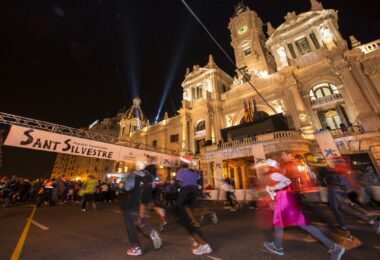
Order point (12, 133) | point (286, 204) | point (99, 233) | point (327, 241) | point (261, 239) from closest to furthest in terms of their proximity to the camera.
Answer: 1. point (327, 241)
2. point (286, 204)
3. point (261, 239)
4. point (99, 233)
5. point (12, 133)

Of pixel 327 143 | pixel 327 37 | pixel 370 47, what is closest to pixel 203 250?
pixel 327 143

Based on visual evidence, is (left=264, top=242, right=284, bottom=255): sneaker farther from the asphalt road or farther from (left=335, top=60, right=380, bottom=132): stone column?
(left=335, top=60, right=380, bottom=132): stone column

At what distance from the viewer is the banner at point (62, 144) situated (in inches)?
371

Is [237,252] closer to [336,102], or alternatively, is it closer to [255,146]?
[255,146]

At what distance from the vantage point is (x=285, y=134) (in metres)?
16.0

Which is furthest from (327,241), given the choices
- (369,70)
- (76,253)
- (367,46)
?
(367,46)

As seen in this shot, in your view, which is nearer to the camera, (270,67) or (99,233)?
(99,233)

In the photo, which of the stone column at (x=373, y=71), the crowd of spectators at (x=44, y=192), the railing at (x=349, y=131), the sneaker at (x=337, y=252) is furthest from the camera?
the stone column at (x=373, y=71)

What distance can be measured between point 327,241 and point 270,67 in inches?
1161

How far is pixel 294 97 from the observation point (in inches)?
733

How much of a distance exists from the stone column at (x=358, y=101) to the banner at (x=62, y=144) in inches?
707

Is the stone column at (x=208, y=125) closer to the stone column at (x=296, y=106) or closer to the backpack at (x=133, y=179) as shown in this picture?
the stone column at (x=296, y=106)

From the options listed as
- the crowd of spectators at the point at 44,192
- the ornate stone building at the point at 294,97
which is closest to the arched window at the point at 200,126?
the ornate stone building at the point at 294,97

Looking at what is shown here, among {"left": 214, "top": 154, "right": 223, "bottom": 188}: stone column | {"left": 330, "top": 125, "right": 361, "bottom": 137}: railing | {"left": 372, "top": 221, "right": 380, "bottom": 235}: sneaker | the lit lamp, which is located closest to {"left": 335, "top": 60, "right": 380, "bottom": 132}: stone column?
{"left": 330, "top": 125, "right": 361, "bottom": 137}: railing
